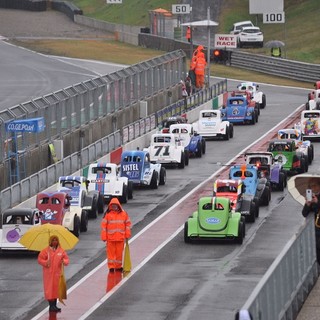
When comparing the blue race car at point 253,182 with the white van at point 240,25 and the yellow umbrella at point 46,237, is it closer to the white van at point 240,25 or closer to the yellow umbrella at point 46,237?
the yellow umbrella at point 46,237

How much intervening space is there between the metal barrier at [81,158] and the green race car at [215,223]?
19.6 ft

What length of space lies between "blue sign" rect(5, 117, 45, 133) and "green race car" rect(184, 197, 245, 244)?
980 centimetres

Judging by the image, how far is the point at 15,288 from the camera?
1193 inches

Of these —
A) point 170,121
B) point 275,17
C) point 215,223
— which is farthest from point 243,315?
point 275,17

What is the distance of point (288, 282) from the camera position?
2412cm

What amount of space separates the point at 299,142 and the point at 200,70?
22.7 meters

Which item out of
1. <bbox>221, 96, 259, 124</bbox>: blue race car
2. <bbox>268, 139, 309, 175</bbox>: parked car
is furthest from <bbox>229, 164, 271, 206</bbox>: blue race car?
<bbox>221, 96, 259, 124</bbox>: blue race car

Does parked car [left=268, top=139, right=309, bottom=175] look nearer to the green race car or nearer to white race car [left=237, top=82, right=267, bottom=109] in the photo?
the green race car

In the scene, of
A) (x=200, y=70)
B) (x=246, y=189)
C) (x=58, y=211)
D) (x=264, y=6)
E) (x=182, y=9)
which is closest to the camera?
(x=58, y=211)

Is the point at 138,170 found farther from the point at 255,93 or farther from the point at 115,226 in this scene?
the point at 255,93

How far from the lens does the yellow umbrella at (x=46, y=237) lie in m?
26.8

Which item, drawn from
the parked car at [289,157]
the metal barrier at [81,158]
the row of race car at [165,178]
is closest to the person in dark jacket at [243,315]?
the row of race car at [165,178]

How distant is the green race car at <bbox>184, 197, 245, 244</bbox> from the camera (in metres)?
34.7

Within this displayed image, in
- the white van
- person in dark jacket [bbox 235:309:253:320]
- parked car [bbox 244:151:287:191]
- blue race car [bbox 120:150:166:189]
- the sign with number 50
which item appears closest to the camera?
person in dark jacket [bbox 235:309:253:320]
